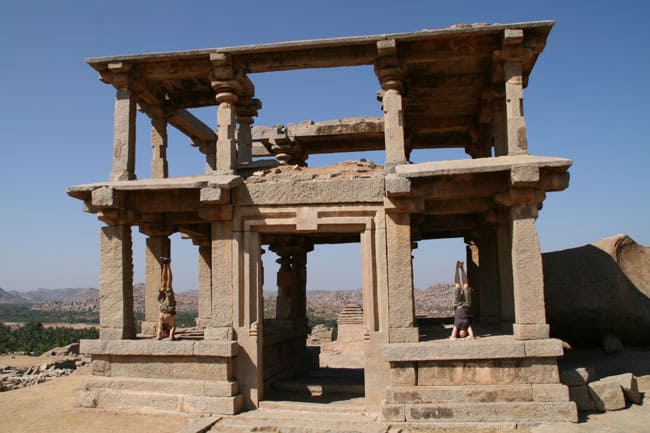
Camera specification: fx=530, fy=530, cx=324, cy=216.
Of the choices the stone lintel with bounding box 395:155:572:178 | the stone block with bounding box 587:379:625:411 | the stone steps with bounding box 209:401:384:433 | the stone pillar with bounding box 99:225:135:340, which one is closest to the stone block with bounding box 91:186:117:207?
the stone pillar with bounding box 99:225:135:340

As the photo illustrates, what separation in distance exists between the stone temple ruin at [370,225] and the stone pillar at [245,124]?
0.26 m

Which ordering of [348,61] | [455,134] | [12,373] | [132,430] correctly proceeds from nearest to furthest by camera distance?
[132,430], [348,61], [455,134], [12,373]

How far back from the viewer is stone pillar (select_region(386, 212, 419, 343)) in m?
8.98

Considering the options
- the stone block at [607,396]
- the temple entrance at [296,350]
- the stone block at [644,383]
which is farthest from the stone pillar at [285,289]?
the stone block at [644,383]

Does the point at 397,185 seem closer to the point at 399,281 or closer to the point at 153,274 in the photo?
the point at 399,281

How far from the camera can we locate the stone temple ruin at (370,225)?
336 inches

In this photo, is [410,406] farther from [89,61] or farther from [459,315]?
[89,61]

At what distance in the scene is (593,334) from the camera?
37.8 feet

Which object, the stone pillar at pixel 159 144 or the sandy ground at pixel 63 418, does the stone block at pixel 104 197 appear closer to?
the stone pillar at pixel 159 144

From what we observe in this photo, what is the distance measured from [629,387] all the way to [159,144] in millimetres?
10706

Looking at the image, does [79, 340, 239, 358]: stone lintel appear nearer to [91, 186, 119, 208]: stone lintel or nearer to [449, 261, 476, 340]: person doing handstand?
[91, 186, 119, 208]: stone lintel

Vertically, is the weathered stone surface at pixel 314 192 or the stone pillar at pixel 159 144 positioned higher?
the stone pillar at pixel 159 144

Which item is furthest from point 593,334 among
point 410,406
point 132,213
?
point 132,213

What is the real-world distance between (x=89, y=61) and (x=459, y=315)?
8406 millimetres
